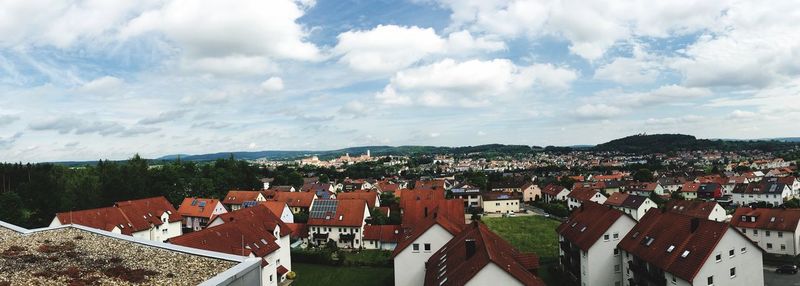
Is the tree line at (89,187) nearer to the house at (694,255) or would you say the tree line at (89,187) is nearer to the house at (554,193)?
the house at (694,255)

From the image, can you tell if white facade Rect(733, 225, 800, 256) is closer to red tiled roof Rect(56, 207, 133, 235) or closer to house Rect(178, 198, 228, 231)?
house Rect(178, 198, 228, 231)

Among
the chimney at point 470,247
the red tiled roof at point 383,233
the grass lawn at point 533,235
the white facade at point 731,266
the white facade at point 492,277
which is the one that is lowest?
the grass lawn at point 533,235

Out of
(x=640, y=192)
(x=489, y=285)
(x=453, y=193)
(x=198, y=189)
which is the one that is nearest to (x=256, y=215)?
(x=489, y=285)

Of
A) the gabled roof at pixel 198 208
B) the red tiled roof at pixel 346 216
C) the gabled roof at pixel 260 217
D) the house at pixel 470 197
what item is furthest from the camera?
the house at pixel 470 197

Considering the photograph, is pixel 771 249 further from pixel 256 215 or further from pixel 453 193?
pixel 453 193

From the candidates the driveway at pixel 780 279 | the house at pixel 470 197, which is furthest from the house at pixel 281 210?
the driveway at pixel 780 279

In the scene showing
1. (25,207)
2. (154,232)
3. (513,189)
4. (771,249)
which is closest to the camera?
(771,249)

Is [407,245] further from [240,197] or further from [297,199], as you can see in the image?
[240,197]

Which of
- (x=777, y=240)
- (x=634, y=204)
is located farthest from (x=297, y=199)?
(x=777, y=240)
